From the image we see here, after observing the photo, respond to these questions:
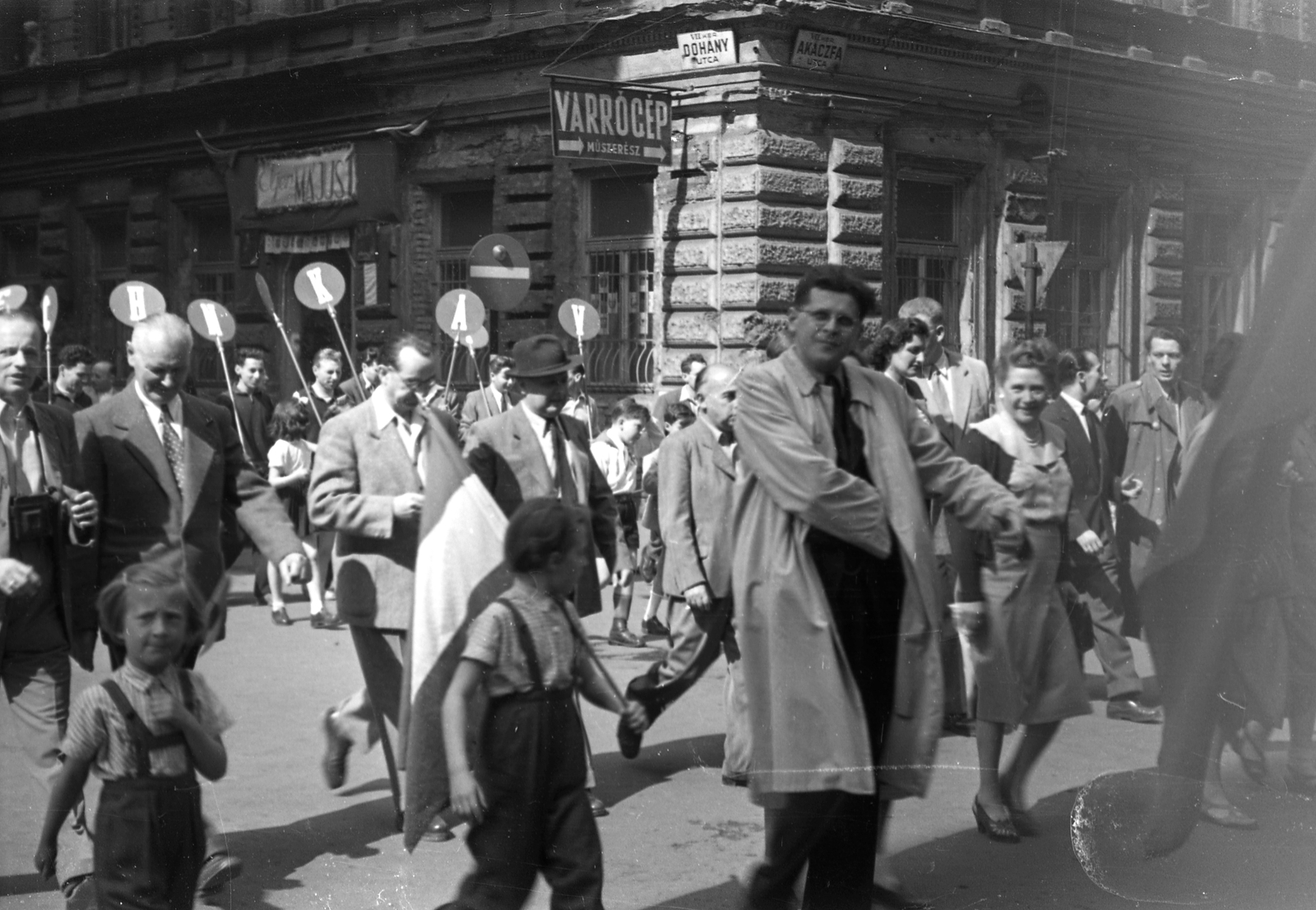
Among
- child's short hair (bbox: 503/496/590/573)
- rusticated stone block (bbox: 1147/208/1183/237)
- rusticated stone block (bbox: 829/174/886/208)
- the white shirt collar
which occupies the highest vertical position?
rusticated stone block (bbox: 829/174/886/208)

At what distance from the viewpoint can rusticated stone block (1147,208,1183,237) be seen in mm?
5688

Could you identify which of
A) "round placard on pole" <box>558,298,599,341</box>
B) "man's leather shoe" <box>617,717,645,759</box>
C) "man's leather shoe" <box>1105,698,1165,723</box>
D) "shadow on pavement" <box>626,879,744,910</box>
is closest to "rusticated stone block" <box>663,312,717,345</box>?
"round placard on pole" <box>558,298,599,341</box>

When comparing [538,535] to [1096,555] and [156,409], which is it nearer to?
[156,409]

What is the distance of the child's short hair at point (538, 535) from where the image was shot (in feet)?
12.9

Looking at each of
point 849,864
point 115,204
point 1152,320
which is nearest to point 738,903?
point 849,864

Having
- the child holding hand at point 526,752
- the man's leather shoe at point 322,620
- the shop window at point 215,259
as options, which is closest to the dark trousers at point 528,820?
the child holding hand at point 526,752

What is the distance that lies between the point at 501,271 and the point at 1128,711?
2912 millimetres

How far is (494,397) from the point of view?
7105mm

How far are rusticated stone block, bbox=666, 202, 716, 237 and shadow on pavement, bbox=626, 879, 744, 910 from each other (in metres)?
3.04

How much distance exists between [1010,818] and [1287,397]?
1666 millimetres

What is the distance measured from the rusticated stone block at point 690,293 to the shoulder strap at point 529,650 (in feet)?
10.7

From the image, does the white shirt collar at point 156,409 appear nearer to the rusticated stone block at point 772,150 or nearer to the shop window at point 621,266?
the shop window at point 621,266

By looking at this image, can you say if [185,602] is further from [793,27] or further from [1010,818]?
[793,27]

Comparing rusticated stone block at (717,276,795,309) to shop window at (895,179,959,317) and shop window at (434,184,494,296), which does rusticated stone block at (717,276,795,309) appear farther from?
shop window at (434,184,494,296)
